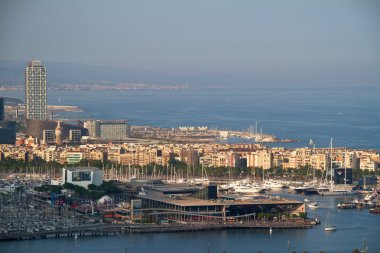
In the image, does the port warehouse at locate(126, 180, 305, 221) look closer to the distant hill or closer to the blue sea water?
the blue sea water

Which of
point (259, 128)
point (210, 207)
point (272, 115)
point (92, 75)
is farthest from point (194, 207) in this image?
point (92, 75)

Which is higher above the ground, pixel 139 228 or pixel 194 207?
pixel 194 207

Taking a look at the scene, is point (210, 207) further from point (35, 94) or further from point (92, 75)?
point (92, 75)

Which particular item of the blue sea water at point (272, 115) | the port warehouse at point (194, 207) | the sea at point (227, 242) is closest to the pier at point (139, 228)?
the sea at point (227, 242)

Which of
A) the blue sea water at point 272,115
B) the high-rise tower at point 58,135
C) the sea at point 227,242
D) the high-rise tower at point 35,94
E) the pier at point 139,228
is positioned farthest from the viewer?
the high-rise tower at point 35,94

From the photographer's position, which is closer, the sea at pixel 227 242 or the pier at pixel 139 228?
the sea at pixel 227 242

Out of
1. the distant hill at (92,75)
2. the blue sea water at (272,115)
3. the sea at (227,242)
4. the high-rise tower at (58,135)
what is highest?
the distant hill at (92,75)

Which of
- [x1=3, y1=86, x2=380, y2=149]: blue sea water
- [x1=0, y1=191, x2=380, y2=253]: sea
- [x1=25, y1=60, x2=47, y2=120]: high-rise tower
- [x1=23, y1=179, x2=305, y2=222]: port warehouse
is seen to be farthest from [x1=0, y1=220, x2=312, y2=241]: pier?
[x1=25, y1=60, x2=47, y2=120]: high-rise tower

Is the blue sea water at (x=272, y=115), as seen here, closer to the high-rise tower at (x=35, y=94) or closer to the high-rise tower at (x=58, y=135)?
the high-rise tower at (x=35, y=94)
